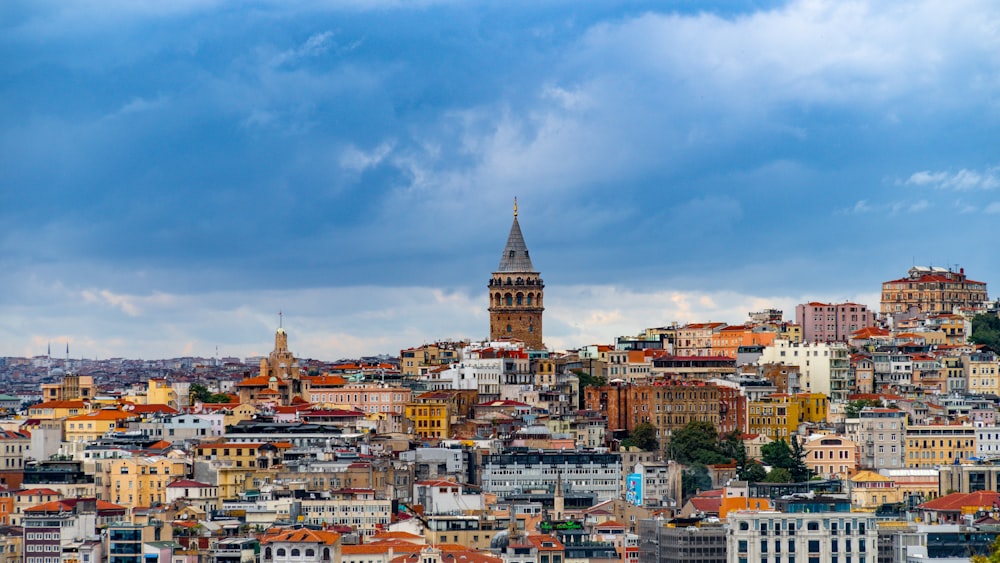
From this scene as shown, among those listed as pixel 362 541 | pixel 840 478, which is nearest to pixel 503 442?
pixel 840 478

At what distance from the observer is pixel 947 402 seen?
110875 millimetres

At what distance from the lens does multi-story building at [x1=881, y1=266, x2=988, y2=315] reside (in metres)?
142

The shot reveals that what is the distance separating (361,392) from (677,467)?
17716 mm

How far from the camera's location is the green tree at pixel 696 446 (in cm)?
10125

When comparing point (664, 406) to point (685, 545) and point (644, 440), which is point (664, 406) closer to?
point (644, 440)

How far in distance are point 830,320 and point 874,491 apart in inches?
1624

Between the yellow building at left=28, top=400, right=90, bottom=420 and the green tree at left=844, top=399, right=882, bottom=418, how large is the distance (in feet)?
101

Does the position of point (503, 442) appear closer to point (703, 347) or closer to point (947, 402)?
point (947, 402)

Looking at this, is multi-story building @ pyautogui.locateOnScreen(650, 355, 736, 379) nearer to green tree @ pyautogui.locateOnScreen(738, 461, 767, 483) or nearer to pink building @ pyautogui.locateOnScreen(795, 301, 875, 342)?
pink building @ pyautogui.locateOnScreen(795, 301, 875, 342)

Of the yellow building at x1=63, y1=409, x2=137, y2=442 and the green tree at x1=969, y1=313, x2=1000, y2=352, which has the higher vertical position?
→ the green tree at x1=969, y1=313, x2=1000, y2=352

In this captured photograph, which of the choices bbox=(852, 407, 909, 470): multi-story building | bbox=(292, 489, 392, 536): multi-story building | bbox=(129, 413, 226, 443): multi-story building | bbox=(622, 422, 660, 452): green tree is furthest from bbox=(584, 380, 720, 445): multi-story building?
bbox=(292, 489, 392, 536): multi-story building

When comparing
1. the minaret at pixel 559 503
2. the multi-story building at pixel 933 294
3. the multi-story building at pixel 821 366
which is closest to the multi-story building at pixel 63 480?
the minaret at pixel 559 503

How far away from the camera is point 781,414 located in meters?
110

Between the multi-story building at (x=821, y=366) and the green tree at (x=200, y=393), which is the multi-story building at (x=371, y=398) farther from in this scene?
the multi-story building at (x=821, y=366)
